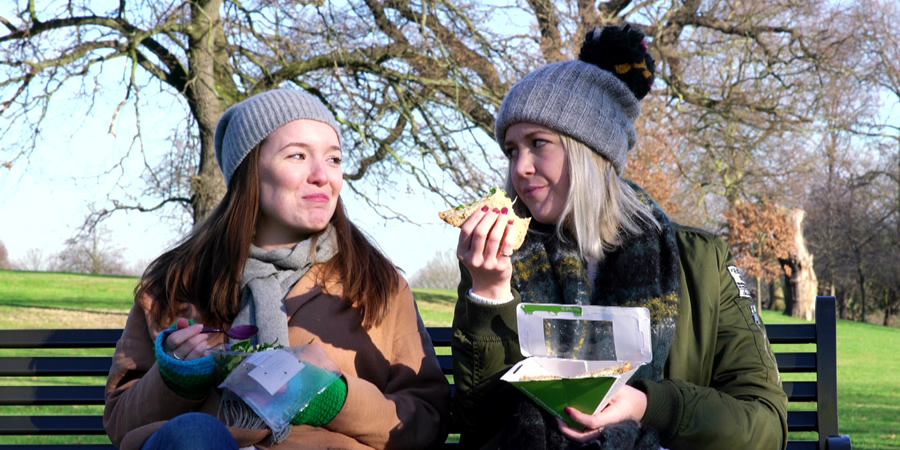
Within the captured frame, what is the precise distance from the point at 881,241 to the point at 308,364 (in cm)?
3244

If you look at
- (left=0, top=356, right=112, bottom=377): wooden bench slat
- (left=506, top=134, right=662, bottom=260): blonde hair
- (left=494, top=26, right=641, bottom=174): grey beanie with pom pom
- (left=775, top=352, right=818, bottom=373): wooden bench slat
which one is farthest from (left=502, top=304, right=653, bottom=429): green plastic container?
(left=0, top=356, right=112, bottom=377): wooden bench slat

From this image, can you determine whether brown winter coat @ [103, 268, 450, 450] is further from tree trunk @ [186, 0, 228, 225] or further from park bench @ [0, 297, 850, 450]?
tree trunk @ [186, 0, 228, 225]

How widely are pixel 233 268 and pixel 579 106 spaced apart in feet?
4.27

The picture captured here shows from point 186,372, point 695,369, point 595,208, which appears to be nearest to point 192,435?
point 186,372

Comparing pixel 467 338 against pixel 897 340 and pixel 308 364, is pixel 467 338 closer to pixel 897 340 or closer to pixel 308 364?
pixel 308 364

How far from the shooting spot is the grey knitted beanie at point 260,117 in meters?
2.96

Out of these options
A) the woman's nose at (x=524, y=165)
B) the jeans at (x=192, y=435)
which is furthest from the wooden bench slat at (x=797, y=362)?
the jeans at (x=192, y=435)

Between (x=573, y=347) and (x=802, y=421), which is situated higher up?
(x=573, y=347)

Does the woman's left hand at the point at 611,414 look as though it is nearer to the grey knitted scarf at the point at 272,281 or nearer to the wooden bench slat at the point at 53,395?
the grey knitted scarf at the point at 272,281

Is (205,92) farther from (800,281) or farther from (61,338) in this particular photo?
(800,281)

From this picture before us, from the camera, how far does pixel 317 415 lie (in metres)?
2.44

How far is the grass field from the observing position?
8297 mm

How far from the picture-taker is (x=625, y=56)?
294 centimetres

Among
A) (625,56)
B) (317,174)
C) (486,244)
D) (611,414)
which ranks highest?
(625,56)
